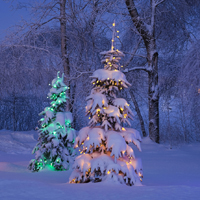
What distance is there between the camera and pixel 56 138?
32.5 feet

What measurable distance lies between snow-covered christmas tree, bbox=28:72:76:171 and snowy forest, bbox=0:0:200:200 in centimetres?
3

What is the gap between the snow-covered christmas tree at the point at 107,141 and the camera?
21.4ft

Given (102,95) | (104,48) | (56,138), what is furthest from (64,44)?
(102,95)

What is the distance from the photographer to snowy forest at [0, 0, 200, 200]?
681 centimetres

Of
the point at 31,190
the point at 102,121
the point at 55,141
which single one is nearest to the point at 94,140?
the point at 102,121

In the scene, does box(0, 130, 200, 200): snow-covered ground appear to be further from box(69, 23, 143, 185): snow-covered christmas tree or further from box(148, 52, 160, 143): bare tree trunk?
box(148, 52, 160, 143): bare tree trunk

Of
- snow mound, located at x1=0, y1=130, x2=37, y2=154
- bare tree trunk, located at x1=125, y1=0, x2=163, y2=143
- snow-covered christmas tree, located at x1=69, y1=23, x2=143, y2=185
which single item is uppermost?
bare tree trunk, located at x1=125, y1=0, x2=163, y2=143

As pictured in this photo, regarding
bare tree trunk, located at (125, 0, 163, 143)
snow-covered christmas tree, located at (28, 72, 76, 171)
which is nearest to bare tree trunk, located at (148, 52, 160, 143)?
bare tree trunk, located at (125, 0, 163, 143)

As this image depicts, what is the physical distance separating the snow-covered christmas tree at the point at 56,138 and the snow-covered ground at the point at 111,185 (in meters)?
0.33

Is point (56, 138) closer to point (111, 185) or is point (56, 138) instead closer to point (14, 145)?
point (111, 185)

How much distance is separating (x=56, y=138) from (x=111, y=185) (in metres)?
4.10

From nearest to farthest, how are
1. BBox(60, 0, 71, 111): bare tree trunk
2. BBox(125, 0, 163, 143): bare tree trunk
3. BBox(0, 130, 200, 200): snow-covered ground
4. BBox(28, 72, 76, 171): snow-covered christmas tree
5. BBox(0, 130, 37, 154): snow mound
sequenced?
BBox(0, 130, 200, 200): snow-covered ground, BBox(28, 72, 76, 171): snow-covered christmas tree, BBox(0, 130, 37, 154): snow mound, BBox(125, 0, 163, 143): bare tree trunk, BBox(60, 0, 71, 111): bare tree trunk

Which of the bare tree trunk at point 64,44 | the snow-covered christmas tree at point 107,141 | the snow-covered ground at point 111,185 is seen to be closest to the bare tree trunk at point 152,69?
the snow-covered ground at point 111,185

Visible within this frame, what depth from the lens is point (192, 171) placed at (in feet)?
30.8
